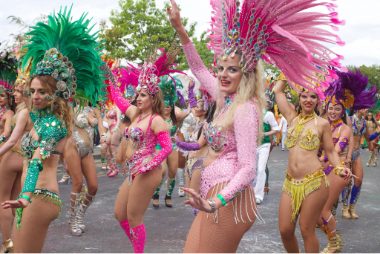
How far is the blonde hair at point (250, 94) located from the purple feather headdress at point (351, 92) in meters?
3.55

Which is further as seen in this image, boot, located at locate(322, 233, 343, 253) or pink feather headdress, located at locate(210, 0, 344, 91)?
boot, located at locate(322, 233, 343, 253)

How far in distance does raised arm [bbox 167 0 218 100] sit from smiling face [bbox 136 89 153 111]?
5.60 ft

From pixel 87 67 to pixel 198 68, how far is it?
1285mm

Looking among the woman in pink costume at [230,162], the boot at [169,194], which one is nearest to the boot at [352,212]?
the boot at [169,194]

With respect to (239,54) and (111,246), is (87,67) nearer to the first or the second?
(239,54)

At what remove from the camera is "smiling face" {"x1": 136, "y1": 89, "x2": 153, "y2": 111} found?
533 cm

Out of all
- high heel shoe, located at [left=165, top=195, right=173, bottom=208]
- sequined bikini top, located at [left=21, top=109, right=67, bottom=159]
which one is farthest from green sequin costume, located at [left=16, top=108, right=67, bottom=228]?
high heel shoe, located at [left=165, top=195, right=173, bottom=208]

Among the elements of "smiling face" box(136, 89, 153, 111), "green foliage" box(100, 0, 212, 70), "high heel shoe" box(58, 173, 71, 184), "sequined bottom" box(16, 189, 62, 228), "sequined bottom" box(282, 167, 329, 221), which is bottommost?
"high heel shoe" box(58, 173, 71, 184)

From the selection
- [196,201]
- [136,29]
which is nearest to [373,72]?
[136,29]

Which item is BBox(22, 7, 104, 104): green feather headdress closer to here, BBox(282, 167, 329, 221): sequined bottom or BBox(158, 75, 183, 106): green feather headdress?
BBox(282, 167, 329, 221): sequined bottom

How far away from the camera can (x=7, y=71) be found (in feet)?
21.3

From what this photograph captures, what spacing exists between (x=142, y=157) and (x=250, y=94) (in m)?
2.28

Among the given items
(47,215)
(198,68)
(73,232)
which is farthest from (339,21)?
(73,232)

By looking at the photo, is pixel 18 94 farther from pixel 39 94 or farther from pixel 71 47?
pixel 39 94
